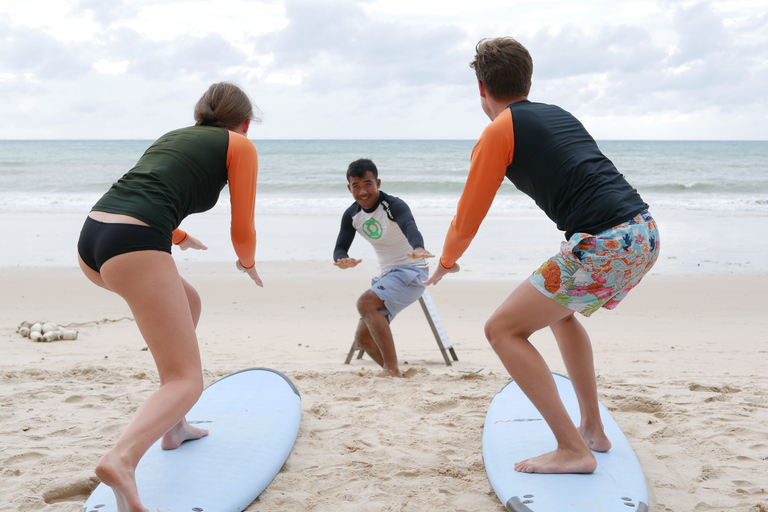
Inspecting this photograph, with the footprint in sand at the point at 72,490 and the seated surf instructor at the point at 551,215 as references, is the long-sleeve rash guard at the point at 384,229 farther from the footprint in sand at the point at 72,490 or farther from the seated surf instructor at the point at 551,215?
the footprint in sand at the point at 72,490

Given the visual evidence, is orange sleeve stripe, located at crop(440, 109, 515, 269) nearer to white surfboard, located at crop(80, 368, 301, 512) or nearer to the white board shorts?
white surfboard, located at crop(80, 368, 301, 512)

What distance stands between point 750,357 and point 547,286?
155 inches

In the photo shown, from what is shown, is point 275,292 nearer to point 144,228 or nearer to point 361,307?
point 361,307

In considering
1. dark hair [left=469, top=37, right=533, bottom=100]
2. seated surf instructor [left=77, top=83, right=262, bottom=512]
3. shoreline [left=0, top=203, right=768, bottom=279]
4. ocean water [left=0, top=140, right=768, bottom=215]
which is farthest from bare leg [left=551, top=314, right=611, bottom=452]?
ocean water [left=0, top=140, right=768, bottom=215]

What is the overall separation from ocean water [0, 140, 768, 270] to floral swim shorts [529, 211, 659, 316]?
21.9 ft

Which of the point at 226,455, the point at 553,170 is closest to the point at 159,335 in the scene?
the point at 226,455

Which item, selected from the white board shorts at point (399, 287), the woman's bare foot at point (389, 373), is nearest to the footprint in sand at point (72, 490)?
the woman's bare foot at point (389, 373)

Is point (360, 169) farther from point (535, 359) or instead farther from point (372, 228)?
point (535, 359)

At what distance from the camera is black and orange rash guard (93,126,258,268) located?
2510 mm

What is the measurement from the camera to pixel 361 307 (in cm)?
511

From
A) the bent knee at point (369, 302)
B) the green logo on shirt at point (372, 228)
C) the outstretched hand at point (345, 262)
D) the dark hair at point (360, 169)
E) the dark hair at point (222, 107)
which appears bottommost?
the bent knee at point (369, 302)

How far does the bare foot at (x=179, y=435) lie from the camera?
3134mm

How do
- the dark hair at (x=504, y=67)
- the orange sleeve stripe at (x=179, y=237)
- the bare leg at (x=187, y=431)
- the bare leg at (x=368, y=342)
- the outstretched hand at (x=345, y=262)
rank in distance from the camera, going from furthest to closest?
the bare leg at (x=368, y=342) < the outstretched hand at (x=345, y=262) < the orange sleeve stripe at (x=179, y=237) < the bare leg at (x=187, y=431) < the dark hair at (x=504, y=67)

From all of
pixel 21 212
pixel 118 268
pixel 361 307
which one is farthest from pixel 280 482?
pixel 21 212
